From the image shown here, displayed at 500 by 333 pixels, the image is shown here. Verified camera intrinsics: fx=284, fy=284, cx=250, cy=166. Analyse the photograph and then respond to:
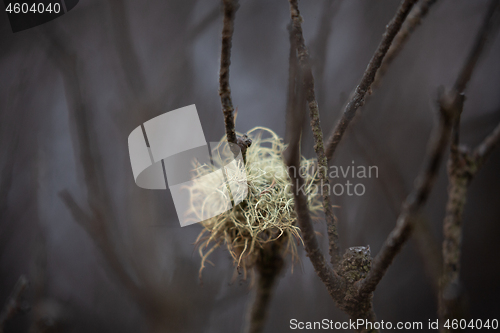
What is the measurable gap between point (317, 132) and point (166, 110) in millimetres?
533

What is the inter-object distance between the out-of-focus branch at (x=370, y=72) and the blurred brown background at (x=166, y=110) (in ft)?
1.08

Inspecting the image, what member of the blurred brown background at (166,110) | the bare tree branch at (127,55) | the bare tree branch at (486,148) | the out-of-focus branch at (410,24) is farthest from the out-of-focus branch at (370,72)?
the bare tree branch at (127,55)

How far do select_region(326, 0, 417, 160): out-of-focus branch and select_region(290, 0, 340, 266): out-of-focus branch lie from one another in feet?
0.25

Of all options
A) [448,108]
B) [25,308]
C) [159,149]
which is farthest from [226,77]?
[25,308]

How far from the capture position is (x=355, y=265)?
0.37 metres

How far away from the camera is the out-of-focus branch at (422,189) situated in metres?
0.18

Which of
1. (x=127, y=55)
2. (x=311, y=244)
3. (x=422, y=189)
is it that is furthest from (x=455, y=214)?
(x=127, y=55)

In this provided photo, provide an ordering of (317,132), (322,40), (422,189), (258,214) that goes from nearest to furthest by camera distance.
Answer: (422,189), (317,132), (258,214), (322,40)

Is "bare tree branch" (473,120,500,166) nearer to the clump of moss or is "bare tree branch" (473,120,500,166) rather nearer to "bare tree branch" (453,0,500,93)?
"bare tree branch" (453,0,500,93)

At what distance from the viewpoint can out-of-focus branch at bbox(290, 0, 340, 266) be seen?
31cm

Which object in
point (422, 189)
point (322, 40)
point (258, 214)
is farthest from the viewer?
point (322, 40)

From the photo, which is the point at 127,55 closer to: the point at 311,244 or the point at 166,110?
the point at 166,110

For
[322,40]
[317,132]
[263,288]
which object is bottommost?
[263,288]

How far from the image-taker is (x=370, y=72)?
36 cm
